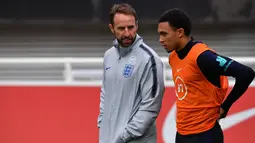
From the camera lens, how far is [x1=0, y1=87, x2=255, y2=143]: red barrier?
515 centimetres

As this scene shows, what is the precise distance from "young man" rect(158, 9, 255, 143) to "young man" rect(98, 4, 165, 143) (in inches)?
5.4

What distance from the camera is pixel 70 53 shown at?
7566 mm

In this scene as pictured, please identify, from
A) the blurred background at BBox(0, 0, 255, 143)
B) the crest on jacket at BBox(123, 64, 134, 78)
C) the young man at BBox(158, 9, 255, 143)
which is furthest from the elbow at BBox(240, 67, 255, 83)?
the blurred background at BBox(0, 0, 255, 143)

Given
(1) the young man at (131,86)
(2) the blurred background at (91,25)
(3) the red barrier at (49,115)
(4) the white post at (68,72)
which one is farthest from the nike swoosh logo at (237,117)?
(2) the blurred background at (91,25)

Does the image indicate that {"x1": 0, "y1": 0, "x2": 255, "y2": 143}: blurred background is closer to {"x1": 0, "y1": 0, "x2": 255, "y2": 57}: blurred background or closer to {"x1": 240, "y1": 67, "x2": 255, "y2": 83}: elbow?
{"x1": 0, "y1": 0, "x2": 255, "y2": 57}: blurred background

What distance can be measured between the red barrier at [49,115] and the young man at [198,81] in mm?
1957

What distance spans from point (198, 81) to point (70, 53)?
15.4ft

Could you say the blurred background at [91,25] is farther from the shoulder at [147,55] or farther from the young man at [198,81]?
the young man at [198,81]

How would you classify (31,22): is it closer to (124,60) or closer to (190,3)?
(190,3)

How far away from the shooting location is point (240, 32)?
24.0ft

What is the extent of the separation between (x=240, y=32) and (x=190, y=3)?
0.82 meters

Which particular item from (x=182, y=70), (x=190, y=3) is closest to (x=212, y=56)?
(x=182, y=70)

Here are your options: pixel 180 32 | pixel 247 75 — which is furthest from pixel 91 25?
pixel 247 75

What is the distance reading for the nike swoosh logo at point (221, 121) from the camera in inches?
194
